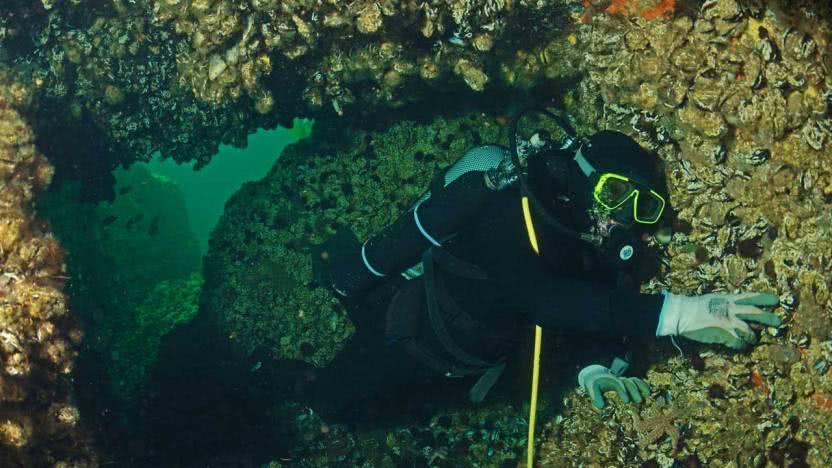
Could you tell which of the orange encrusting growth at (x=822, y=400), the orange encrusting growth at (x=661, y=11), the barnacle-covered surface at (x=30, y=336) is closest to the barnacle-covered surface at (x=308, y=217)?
the orange encrusting growth at (x=661, y=11)

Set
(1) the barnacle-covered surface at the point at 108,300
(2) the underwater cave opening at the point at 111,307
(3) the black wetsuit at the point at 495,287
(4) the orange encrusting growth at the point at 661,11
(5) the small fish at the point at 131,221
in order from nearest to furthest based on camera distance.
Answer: (3) the black wetsuit at the point at 495,287 → (4) the orange encrusting growth at the point at 661,11 → (2) the underwater cave opening at the point at 111,307 → (1) the barnacle-covered surface at the point at 108,300 → (5) the small fish at the point at 131,221

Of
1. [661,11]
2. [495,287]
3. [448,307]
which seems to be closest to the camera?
[495,287]

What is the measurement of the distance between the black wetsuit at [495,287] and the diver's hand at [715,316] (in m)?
0.09

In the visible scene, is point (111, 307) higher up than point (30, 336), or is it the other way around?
point (111, 307)

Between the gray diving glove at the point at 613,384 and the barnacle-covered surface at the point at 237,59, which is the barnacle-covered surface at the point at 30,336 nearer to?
the barnacle-covered surface at the point at 237,59

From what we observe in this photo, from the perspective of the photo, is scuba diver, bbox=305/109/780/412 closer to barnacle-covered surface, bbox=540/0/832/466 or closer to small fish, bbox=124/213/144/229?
barnacle-covered surface, bbox=540/0/832/466

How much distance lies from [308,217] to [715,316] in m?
4.36

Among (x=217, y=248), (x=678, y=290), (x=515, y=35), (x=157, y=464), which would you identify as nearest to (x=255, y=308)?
(x=217, y=248)

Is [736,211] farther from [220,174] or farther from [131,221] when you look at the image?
[220,174]

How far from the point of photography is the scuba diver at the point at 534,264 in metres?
3.25

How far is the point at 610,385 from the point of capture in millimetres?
3715

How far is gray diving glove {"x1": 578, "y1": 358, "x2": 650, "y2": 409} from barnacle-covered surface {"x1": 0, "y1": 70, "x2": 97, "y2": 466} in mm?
3872

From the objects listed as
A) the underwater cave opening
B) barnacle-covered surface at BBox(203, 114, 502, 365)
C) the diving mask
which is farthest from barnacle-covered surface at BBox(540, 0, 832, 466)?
the underwater cave opening

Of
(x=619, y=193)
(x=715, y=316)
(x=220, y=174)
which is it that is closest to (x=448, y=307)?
(x=619, y=193)
